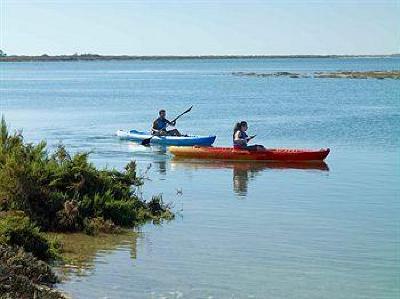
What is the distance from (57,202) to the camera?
13.0 m

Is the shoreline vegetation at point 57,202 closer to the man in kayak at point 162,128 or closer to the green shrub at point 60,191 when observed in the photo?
the green shrub at point 60,191

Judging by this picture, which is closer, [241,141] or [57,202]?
[57,202]

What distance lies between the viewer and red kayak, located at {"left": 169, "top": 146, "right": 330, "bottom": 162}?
23.1m

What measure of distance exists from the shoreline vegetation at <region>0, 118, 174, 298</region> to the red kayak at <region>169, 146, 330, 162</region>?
8.60 m

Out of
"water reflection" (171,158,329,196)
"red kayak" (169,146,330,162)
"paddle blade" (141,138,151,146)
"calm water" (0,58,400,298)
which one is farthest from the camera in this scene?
"paddle blade" (141,138,151,146)

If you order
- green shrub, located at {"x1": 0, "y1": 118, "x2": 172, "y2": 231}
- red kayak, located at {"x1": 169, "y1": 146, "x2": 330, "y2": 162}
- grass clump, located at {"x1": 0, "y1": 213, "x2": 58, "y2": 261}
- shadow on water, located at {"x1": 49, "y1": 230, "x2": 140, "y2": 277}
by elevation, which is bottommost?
shadow on water, located at {"x1": 49, "y1": 230, "x2": 140, "y2": 277}

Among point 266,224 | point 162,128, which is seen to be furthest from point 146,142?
point 266,224

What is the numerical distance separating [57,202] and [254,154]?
11265 millimetres

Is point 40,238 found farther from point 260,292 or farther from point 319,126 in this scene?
point 319,126

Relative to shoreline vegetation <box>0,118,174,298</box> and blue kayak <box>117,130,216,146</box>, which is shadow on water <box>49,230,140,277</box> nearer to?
shoreline vegetation <box>0,118,174,298</box>

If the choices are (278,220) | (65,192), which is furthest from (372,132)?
(65,192)

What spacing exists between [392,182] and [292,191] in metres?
2.72

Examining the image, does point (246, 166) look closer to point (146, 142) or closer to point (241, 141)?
point (241, 141)

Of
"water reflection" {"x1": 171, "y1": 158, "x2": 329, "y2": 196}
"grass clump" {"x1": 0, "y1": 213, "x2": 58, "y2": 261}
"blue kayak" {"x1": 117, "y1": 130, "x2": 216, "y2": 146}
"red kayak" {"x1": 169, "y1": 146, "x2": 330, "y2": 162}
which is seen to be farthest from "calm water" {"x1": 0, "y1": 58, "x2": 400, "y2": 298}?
"grass clump" {"x1": 0, "y1": 213, "x2": 58, "y2": 261}
